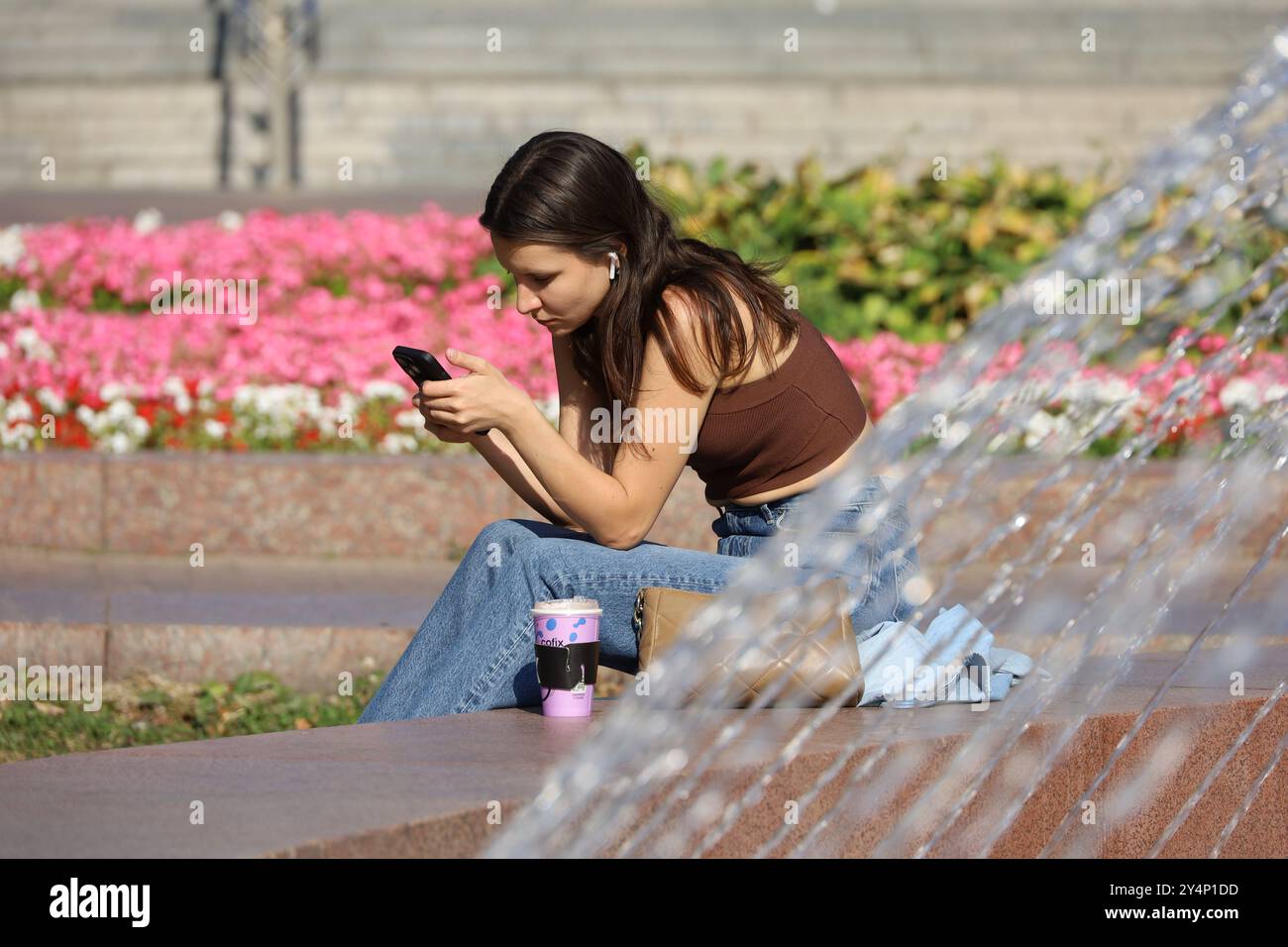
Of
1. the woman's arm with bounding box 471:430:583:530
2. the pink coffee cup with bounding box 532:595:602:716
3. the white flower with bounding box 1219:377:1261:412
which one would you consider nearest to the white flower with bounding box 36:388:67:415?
the woman's arm with bounding box 471:430:583:530

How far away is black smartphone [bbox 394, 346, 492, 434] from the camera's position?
3.14 metres

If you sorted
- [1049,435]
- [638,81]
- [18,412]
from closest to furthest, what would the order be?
1. [1049,435]
2. [18,412]
3. [638,81]

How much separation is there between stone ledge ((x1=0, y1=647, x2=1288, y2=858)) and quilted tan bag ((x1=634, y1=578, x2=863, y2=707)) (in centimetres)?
6

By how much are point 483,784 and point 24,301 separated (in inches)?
230

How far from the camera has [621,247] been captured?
3279 millimetres

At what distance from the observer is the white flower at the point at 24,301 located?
7504mm

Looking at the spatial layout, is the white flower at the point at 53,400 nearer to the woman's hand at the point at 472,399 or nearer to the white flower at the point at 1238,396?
the woman's hand at the point at 472,399

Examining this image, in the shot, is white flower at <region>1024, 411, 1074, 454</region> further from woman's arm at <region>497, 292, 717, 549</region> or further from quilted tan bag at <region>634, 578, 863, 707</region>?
quilted tan bag at <region>634, 578, 863, 707</region>

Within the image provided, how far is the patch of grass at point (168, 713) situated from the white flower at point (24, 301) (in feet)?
11.5

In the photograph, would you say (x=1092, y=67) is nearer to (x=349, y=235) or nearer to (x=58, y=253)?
(x=349, y=235)

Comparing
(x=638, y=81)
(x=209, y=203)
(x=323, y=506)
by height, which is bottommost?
(x=323, y=506)

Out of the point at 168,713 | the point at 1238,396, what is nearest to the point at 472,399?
the point at 168,713

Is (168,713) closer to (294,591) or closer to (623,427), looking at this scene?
(294,591)
